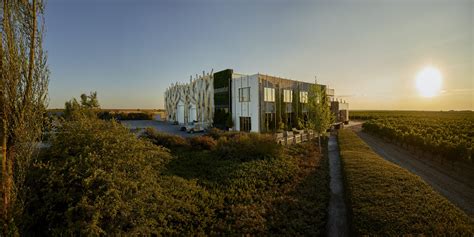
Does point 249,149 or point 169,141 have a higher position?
point 169,141

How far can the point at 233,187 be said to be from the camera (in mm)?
9258

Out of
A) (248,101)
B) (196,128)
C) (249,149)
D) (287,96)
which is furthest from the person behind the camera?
(287,96)

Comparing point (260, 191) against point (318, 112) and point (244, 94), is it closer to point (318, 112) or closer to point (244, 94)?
point (318, 112)

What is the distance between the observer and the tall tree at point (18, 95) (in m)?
3.96

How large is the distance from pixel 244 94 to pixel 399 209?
20356mm

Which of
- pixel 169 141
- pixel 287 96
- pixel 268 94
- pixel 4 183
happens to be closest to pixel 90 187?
pixel 4 183

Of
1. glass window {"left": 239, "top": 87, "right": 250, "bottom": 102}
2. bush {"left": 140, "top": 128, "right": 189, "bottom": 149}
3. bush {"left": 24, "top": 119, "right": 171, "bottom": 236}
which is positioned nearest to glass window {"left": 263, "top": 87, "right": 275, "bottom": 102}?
glass window {"left": 239, "top": 87, "right": 250, "bottom": 102}

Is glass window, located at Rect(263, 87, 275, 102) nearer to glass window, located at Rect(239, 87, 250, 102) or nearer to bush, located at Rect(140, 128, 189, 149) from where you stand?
glass window, located at Rect(239, 87, 250, 102)

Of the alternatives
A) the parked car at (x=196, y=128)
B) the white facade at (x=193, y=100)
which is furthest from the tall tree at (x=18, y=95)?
the white facade at (x=193, y=100)

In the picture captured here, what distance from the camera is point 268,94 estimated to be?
25172 mm

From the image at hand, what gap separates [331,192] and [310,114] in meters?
9.10

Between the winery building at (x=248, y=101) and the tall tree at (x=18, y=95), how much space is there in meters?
20.4

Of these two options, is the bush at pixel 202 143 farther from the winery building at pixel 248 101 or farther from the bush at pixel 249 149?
the winery building at pixel 248 101

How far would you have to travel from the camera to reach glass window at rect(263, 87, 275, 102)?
24.7 meters
